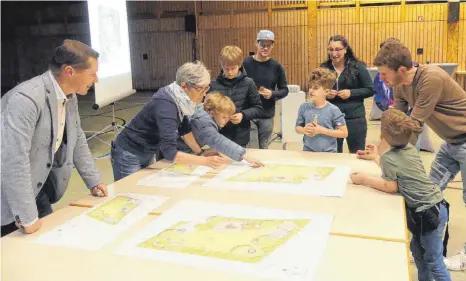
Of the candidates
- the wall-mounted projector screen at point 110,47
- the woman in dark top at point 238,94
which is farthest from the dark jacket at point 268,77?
the wall-mounted projector screen at point 110,47

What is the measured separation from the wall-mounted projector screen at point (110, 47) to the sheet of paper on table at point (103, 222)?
3711 mm

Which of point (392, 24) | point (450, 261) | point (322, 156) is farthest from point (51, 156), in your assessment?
point (392, 24)

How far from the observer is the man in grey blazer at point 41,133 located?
173 cm

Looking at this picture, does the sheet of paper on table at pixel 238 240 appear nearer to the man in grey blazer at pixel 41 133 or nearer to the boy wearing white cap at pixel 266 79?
the man in grey blazer at pixel 41 133

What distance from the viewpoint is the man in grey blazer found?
1732 mm

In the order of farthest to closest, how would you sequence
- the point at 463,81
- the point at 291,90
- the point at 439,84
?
the point at 463,81, the point at 291,90, the point at 439,84

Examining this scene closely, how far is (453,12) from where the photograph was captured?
1051 cm

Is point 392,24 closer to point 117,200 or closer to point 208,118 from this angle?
point 208,118

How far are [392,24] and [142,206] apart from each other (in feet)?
34.6

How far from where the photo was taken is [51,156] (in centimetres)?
196

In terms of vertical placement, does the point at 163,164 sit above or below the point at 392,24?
below

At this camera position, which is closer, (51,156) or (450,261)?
(51,156)

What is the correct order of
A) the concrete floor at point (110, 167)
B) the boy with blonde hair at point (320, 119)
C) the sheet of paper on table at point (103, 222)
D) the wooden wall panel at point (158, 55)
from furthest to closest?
the wooden wall panel at point (158, 55) → the concrete floor at point (110, 167) → the boy with blonde hair at point (320, 119) → the sheet of paper on table at point (103, 222)

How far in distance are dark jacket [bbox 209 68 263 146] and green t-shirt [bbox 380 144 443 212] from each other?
147 centimetres
